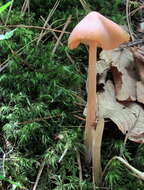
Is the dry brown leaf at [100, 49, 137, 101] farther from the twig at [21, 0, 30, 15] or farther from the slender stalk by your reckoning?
the twig at [21, 0, 30, 15]

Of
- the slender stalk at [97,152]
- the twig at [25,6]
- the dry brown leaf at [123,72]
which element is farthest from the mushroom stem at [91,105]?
the twig at [25,6]

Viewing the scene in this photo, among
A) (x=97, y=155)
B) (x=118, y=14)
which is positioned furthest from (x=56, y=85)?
(x=118, y=14)

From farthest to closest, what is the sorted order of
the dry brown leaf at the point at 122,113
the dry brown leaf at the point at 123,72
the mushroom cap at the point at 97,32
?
1. the dry brown leaf at the point at 123,72
2. the dry brown leaf at the point at 122,113
3. the mushroom cap at the point at 97,32

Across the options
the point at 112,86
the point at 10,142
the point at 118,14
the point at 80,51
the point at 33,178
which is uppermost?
the point at 118,14

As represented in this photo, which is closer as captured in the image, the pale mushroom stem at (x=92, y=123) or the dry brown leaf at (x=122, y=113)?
the pale mushroom stem at (x=92, y=123)

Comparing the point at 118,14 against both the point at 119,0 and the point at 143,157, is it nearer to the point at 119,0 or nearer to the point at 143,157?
the point at 119,0

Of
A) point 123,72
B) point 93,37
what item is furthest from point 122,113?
point 93,37

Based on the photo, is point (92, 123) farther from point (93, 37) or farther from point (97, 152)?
point (93, 37)

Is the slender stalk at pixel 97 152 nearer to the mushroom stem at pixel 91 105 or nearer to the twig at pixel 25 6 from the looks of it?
the mushroom stem at pixel 91 105
